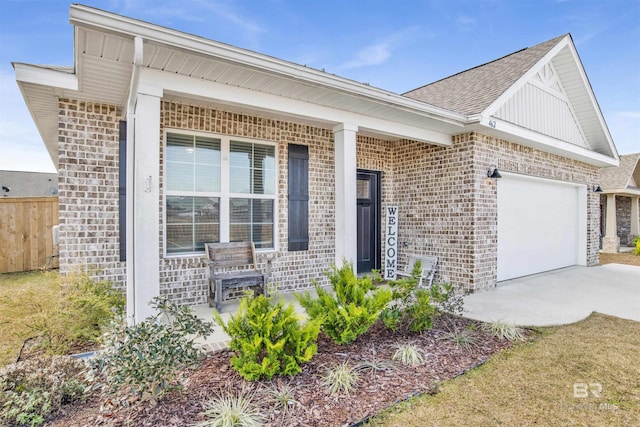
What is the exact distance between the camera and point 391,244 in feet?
24.4

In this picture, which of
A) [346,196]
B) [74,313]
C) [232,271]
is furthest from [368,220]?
[74,313]

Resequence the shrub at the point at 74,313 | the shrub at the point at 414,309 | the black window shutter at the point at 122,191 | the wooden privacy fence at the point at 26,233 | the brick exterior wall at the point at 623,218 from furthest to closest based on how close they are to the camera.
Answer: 1. the brick exterior wall at the point at 623,218
2. the wooden privacy fence at the point at 26,233
3. the black window shutter at the point at 122,191
4. the shrub at the point at 414,309
5. the shrub at the point at 74,313

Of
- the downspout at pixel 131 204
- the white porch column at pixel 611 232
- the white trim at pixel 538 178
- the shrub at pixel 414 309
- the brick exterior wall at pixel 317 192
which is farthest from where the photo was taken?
the white porch column at pixel 611 232

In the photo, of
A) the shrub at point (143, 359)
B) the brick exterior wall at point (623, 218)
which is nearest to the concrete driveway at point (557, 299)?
the shrub at point (143, 359)

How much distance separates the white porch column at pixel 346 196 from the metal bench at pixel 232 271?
1.28 meters

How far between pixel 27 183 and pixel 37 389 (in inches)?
834

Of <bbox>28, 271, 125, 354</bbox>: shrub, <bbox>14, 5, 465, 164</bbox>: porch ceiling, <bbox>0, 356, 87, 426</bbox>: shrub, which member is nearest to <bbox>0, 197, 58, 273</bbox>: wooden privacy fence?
<bbox>14, 5, 465, 164</bbox>: porch ceiling

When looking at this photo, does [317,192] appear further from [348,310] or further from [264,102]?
[348,310]

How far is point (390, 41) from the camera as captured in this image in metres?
10.1

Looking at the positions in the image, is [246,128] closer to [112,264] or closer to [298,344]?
[112,264]

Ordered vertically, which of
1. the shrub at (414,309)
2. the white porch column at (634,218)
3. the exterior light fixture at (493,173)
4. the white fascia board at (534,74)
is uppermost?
the white fascia board at (534,74)

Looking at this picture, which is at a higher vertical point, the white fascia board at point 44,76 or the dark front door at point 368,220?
the white fascia board at point 44,76

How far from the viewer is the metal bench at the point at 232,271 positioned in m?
4.89

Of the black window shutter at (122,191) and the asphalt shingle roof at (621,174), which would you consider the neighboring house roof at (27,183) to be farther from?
the asphalt shingle roof at (621,174)
